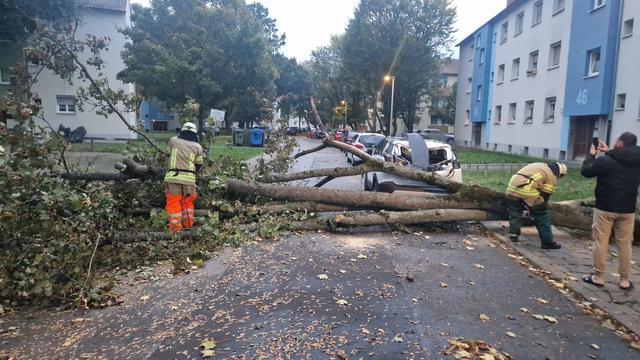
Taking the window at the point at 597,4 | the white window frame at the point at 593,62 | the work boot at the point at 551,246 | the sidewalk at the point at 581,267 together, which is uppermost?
the window at the point at 597,4

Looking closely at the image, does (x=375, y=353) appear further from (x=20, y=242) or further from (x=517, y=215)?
(x=517, y=215)

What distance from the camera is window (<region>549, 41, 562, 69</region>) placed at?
2499cm

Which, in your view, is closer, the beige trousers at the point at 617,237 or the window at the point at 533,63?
the beige trousers at the point at 617,237

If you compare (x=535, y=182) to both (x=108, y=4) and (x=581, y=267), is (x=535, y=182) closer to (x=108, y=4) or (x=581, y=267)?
(x=581, y=267)

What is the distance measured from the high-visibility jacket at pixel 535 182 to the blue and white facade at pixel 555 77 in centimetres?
1396

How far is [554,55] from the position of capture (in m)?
25.5

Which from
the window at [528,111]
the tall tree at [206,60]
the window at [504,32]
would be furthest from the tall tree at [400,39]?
the window at [528,111]

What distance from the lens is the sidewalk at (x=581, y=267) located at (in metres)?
4.75

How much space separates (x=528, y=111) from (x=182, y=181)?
25917 mm

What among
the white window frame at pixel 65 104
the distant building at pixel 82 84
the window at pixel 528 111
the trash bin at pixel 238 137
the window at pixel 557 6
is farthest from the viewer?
the trash bin at pixel 238 137

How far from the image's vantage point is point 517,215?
7.53 m

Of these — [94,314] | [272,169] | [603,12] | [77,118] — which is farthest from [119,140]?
[94,314]

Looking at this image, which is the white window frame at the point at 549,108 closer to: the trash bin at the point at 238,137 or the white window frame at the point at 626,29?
the white window frame at the point at 626,29

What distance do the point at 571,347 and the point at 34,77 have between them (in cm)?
866
